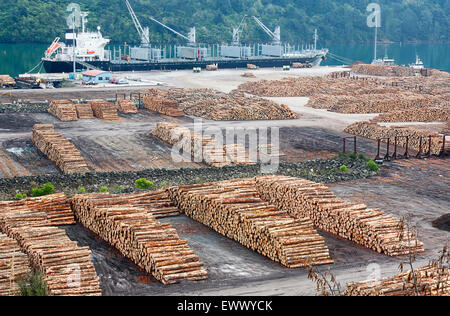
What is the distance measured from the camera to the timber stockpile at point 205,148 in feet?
107

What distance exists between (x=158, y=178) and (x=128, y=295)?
41.9ft

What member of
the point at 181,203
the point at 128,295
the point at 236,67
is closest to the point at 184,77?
the point at 236,67

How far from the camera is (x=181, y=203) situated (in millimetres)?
24344

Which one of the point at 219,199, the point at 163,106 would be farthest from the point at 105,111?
the point at 219,199

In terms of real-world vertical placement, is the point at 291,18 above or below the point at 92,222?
above

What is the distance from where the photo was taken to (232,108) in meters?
49.5

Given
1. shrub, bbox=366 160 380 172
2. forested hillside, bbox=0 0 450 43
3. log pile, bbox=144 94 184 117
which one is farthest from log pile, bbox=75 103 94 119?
forested hillside, bbox=0 0 450 43

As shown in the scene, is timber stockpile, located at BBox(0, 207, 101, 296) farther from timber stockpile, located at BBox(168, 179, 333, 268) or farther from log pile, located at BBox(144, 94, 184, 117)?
log pile, located at BBox(144, 94, 184, 117)

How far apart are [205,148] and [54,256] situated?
17267mm

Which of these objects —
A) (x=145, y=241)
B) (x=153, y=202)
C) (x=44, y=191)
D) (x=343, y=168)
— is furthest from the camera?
(x=343, y=168)

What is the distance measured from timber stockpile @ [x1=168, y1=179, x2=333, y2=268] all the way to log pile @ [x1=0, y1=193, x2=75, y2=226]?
3.90 metres

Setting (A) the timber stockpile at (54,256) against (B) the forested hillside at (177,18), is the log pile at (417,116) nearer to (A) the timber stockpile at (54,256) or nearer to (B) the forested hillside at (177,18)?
(A) the timber stockpile at (54,256)

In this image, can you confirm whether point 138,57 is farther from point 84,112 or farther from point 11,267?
point 11,267
